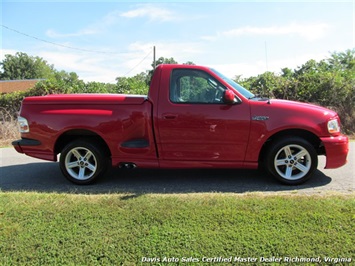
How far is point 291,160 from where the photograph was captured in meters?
4.80

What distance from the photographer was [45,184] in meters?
5.23

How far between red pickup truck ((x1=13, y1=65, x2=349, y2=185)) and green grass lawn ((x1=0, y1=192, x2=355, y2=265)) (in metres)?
0.88

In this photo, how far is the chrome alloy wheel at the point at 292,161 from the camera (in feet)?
15.6

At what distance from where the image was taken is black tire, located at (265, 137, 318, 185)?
4.71 metres

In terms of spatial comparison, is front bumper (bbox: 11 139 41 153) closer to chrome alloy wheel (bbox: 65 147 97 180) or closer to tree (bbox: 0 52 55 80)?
chrome alloy wheel (bbox: 65 147 97 180)

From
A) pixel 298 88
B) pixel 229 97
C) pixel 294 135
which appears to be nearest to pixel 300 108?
pixel 294 135

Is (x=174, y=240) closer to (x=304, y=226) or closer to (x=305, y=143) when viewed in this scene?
(x=304, y=226)

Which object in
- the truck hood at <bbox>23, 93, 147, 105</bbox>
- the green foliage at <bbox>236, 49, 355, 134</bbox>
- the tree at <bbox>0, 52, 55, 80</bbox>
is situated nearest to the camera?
the truck hood at <bbox>23, 93, 147, 105</bbox>

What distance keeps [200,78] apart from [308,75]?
32.0 feet

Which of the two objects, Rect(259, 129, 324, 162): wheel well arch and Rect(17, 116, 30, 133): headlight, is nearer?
Rect(259, 129, 324, 162): wheel well arch

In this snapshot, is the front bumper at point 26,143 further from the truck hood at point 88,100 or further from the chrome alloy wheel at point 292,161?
the chrome alloy wheel at point 292,161

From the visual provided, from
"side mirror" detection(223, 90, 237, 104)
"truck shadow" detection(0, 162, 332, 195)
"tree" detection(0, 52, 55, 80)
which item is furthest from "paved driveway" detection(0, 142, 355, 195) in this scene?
"tree" detection(0, 52, 55, 80)

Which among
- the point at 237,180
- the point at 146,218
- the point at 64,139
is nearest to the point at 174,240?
the point at 146,218

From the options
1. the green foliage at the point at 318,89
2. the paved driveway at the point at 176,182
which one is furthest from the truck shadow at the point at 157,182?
the green foliage at the point at 318,89
